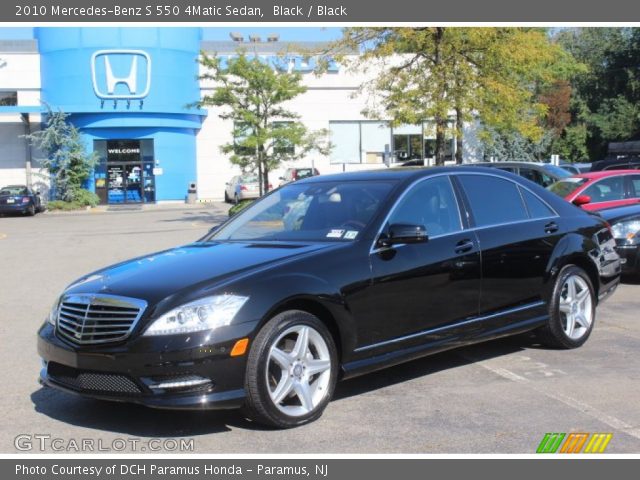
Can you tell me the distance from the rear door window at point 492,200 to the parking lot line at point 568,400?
119 cm

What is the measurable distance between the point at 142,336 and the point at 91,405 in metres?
1.26

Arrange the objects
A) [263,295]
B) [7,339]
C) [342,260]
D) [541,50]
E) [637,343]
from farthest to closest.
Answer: [541,50] → [7,339] → [637,343] → [342,260] → [263,295]

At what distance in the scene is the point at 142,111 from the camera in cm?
4119

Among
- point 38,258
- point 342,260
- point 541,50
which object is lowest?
point 38,258

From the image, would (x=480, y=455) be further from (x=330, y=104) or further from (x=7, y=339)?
(x=330, y=104)

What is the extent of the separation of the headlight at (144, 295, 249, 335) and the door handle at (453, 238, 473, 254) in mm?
2026

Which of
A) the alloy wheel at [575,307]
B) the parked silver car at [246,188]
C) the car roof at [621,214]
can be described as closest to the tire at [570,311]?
the alloy wheel at [575,307]

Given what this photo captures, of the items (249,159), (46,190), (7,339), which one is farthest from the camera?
(46,190)

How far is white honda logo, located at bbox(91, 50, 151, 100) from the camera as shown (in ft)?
133

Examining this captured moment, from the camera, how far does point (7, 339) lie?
305 inches

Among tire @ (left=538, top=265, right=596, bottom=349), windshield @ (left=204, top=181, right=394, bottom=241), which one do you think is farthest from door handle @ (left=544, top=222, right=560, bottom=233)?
windshield @ (left=204, top=181, right=394, bottom=241)

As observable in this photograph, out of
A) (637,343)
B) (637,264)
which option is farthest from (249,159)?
(637,343)

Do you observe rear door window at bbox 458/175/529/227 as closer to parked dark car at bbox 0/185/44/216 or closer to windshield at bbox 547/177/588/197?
windshield at bbox 547/177/588/197

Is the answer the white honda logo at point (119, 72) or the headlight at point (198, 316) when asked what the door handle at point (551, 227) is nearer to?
the headlight at point (198, 316)
